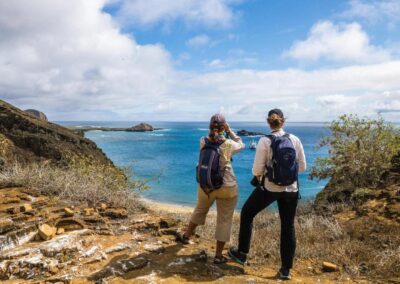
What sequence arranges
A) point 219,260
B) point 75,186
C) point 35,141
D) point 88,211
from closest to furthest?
point 219,260 → point 88,211 → point 75,186 → point 35,141

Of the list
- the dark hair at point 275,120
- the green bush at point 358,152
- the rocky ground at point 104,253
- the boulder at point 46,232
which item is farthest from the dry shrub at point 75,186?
the green bush at point 358,152

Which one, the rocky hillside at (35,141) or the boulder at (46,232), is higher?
the rocky hillside at (35,141)

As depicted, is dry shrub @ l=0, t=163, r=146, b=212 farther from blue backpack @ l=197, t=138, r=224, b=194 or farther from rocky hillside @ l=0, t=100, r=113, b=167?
rocky hillside @ l=0, t=100, r=113, b=167

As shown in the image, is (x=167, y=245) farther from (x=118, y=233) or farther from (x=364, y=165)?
(x=364, y=165)

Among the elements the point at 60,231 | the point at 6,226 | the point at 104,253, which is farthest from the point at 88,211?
the point at 104,253

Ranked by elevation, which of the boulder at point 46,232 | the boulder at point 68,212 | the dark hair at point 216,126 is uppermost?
the dark hair at point 216,126

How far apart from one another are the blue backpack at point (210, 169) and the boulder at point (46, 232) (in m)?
2.35

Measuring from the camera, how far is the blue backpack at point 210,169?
4312mm

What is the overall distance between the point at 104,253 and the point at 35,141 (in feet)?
41.8

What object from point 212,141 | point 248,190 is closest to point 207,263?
point 212,141

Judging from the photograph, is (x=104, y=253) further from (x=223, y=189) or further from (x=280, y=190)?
(x=280, y=190)

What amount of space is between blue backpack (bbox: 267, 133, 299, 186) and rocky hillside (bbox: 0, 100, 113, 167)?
11.1m

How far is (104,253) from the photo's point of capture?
4.54 meters

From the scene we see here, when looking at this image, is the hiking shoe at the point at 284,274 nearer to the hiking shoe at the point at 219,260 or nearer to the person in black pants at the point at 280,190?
the person in black pants at the point at 280,190
